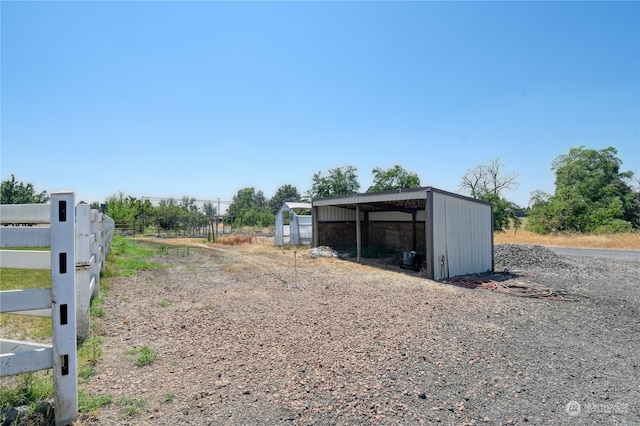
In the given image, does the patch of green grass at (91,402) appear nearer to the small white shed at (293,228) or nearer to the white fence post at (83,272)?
the white fence post at (83,272)

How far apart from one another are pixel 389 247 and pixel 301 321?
12551 mm

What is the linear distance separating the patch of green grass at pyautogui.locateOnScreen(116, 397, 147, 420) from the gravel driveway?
2 cm

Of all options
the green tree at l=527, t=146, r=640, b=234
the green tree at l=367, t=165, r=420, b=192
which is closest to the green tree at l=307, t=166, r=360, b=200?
the green tree at l=367, t=165, r=420, b=192

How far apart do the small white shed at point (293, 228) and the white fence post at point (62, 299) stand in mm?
18846

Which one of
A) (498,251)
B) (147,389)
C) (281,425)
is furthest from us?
(498,251)

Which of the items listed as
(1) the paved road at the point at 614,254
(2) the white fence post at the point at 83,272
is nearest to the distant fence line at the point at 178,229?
(1) the paved road at the point at 614,254

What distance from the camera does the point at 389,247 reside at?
17344 millimetres

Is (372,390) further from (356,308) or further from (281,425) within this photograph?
(356,308)

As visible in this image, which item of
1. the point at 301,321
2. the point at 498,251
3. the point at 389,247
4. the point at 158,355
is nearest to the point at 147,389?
the point at 158,355

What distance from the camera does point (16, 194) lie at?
2075 cm

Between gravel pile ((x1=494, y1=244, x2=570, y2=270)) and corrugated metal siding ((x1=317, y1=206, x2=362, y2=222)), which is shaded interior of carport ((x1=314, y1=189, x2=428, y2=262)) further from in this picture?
gravel pile ((x1=494, y1=244, x2=570, y2=270))

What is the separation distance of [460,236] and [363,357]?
28.2ft

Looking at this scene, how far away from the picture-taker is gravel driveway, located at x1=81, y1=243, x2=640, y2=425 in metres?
2.86

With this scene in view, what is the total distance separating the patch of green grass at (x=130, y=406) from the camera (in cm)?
264
